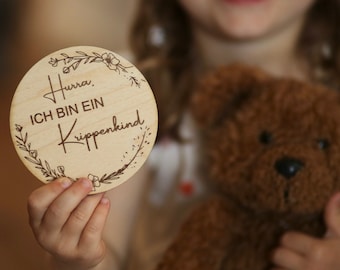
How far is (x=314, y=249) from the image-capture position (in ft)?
2.55

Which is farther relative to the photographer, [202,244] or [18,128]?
[202,244]

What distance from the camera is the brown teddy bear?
28.8 inches

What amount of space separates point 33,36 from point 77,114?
1.76 meters

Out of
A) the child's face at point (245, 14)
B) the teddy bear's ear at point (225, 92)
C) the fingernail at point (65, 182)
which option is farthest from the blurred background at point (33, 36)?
the fingernail at point (65, 182)

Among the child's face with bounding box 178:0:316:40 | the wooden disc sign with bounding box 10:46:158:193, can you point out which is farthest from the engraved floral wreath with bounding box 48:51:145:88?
the child's face with bounding box 178:0:316:40

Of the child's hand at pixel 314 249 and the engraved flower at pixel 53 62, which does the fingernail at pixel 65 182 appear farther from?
the child's hand at pixel 314 249

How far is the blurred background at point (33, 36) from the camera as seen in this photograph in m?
1.74

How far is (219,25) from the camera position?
3.32 ft

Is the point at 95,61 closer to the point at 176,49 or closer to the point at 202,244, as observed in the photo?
the point at 202,244

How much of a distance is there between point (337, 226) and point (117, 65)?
35 cm

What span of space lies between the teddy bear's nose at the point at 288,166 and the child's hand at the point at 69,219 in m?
0.21

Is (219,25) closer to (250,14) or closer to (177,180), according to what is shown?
(250,14)

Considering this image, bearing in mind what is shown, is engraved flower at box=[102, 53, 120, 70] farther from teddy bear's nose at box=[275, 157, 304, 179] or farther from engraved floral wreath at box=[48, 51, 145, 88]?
teddy bear's nose at box=[275, 157, 304, 179]

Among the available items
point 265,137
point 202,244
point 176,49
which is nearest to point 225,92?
point 265,137
